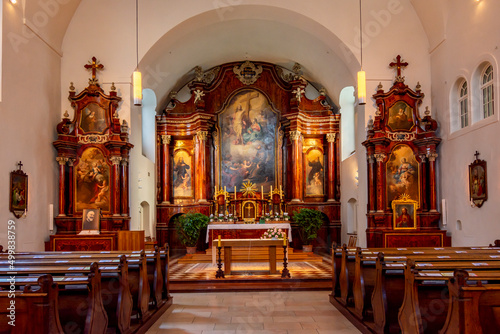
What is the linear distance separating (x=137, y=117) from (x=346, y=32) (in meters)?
7.00

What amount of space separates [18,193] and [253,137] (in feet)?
33.9

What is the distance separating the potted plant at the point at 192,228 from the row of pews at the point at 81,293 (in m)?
7.74

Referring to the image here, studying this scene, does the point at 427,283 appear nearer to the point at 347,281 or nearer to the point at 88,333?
the point at 347,281

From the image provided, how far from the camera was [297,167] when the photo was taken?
1856cm

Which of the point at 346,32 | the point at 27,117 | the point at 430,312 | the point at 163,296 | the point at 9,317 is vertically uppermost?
the point at 346,32

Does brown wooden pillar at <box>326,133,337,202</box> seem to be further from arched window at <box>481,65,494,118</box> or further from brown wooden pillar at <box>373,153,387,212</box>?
arched window at <box>481,65,494,118</box>

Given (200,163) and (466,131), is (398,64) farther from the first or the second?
(200,163)

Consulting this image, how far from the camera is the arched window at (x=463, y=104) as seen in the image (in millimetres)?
12258

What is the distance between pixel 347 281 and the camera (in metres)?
8.25

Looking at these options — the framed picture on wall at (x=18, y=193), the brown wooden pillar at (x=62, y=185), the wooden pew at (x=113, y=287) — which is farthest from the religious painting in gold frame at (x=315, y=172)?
the wooden pew at (x=113, y=287)

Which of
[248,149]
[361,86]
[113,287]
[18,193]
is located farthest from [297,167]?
[113,287]

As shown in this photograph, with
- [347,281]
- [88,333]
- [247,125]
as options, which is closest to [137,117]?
[247,125]

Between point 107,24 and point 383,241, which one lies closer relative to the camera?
point 383,241

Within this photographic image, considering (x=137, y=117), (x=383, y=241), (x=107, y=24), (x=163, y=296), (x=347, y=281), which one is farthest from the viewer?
(x=137, y=117)
